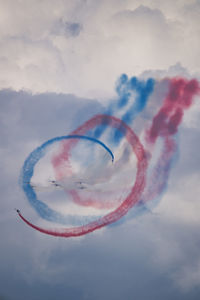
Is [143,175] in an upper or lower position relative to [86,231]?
upper

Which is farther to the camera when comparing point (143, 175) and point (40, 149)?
point (40, 149)

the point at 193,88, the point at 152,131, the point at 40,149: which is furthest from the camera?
the point at 40,149

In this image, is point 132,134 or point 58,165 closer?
point 132,134

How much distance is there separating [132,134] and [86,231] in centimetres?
1341

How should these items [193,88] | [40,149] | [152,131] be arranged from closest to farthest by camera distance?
[193,88] < [152,131] < [40,149]

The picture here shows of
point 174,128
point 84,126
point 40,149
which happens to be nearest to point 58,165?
point 40,149

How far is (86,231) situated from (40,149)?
38.8 feet

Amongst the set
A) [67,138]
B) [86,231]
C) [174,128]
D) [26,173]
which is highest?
[174,128]

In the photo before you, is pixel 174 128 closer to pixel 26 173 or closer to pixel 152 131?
pixel 152 131

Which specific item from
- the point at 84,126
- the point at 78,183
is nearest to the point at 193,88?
the point at 84,126

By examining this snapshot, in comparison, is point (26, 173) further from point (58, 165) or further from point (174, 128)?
point (174, 128)

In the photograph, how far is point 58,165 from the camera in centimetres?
5003

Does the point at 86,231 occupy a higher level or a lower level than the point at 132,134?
lower

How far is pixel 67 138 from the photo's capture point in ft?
159
